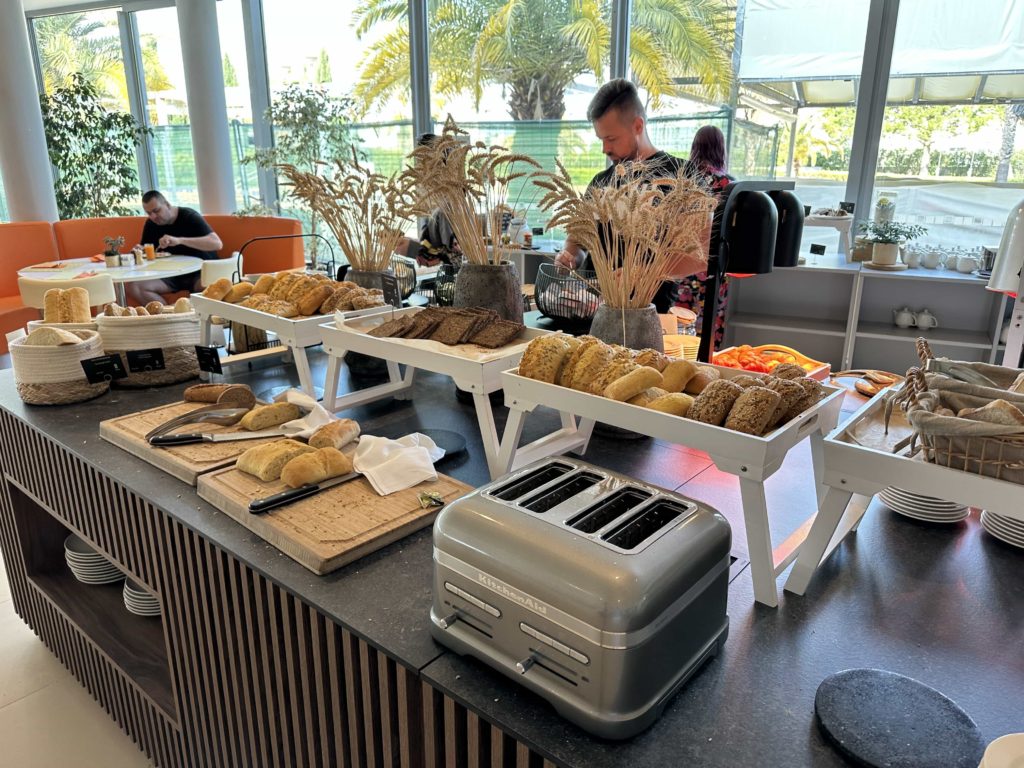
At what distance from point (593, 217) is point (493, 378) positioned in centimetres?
36

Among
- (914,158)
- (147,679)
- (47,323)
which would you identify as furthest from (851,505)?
(914,158)

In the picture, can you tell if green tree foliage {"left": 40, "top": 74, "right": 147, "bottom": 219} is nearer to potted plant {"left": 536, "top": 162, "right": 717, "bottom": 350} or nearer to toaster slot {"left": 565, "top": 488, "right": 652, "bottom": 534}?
potted plant {"left": 536, "top": 162, "right": 717, "bottom": 350}

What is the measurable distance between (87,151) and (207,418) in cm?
690

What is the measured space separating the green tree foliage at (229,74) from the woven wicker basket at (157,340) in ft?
19.6

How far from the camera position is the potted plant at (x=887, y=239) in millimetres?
4086

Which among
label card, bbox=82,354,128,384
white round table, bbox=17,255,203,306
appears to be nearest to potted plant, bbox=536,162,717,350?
label card, bbox=82,354,128,384

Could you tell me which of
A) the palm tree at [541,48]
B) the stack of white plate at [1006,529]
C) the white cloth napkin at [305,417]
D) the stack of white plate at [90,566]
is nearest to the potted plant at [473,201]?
the white cloth napkin at [305,417]

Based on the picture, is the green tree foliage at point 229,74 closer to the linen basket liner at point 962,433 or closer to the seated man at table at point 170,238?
the seated man at table at point 170,238

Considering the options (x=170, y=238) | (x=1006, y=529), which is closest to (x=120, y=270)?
(x=170, y=238)

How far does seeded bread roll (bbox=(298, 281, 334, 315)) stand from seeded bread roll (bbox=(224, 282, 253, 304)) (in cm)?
29

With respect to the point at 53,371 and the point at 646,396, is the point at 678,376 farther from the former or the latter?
the point at 53,371

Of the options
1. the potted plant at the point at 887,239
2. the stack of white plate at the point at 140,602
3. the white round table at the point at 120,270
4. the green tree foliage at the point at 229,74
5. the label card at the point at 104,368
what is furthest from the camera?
the green tree foliage at the point at 229,74

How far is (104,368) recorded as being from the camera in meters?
1.77

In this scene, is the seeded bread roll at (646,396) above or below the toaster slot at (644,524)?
above
